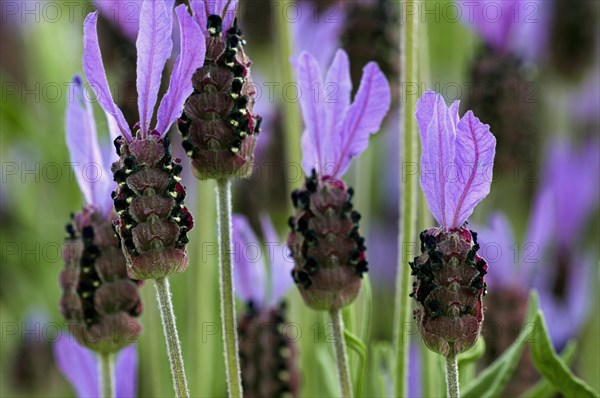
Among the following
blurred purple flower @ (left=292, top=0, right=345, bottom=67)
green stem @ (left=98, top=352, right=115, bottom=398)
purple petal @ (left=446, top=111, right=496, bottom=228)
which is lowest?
green stem @ (left=98, top=352, right=115, bottom=398)

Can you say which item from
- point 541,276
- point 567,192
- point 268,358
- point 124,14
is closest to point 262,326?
point 268,358

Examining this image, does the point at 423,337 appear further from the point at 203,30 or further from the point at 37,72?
the point at 37,72

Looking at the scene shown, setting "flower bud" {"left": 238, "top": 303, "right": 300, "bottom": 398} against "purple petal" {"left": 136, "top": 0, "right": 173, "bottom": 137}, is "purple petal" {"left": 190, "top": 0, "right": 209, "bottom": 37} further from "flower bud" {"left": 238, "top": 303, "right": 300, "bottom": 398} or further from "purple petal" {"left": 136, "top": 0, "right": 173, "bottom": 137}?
"flower bud" {"left": 238, "top": 303, "right": 300, "bottom": 398}

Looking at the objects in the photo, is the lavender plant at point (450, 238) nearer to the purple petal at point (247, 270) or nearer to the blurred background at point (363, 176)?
the blurred background at point (363, 176)

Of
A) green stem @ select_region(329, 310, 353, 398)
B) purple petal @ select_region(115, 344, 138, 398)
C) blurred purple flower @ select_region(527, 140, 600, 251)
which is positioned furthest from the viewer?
blurred purple flower @ select_region(527, 140, 600, 251)

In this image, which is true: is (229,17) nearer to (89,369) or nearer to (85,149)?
(85,149)

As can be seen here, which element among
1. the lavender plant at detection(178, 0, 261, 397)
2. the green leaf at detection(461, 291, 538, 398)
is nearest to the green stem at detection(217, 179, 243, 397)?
the lavender plant at detection(178, 0, 261, 397)
